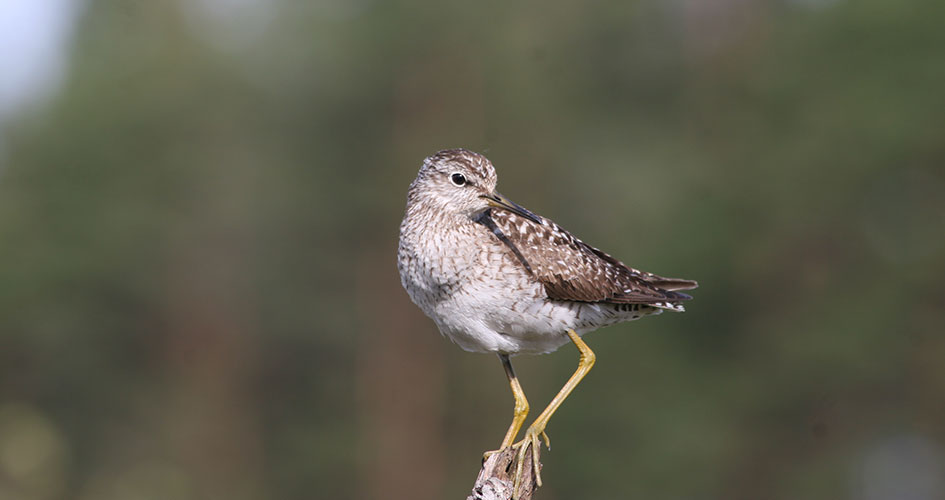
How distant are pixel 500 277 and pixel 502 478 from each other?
142 cm

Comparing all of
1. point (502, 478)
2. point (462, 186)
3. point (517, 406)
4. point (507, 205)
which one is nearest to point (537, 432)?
point (502, 478)

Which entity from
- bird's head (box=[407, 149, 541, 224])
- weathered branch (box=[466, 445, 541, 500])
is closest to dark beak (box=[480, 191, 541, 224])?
bird's head (box=[407, 149, 541, 224])

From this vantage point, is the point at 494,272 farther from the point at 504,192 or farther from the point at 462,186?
the point at 504,192

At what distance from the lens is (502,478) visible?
5.95 metres

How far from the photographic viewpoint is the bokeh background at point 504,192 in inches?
1018

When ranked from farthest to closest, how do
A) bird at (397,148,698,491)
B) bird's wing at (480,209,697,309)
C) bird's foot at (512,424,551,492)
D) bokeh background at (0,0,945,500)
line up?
bokeh background at (0,0,945,500), bird's wing at (480,209,697,309), bird at (397,148,698,491), bird's foot at (512,424,551,492)

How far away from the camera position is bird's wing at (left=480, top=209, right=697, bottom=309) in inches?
268

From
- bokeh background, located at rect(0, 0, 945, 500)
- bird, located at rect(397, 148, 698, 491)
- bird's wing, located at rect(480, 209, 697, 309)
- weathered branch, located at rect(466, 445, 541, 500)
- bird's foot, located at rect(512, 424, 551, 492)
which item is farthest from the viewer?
bokeh background, located at rect(0, 0, 945, 500)

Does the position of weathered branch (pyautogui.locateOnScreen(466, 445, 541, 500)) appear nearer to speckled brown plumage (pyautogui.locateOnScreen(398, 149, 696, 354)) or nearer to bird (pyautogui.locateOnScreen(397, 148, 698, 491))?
bird (pyautogui.locateOnScreen(397, 148, 698, 491))

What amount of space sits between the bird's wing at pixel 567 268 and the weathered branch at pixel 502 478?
127cm

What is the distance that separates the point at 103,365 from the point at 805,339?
24.0m

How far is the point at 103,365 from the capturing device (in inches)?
1323

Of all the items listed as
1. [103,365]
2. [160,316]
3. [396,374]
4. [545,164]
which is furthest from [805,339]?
[103,365]

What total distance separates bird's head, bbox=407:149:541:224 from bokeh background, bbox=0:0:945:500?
18.0m
